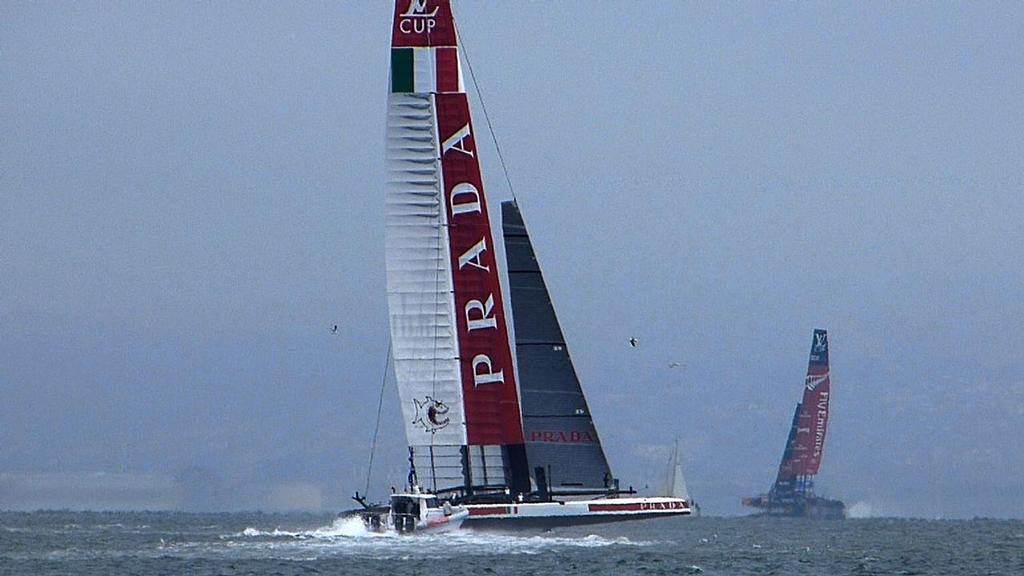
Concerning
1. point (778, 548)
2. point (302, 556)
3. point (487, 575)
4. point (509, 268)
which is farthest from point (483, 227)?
point (778, 548)

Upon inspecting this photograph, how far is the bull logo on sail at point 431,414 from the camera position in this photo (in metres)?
60.2

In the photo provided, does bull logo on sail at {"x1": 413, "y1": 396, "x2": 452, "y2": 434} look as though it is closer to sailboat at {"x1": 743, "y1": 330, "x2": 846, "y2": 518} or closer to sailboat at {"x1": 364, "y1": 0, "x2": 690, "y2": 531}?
sailboat at {"x1": 364, "y1": 0, "x2": 690, "y2": 531}

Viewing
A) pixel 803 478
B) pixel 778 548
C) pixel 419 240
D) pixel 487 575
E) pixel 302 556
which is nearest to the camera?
pixel 487 575

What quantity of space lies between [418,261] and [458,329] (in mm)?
2571

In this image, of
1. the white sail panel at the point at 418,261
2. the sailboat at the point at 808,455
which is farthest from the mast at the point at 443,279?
the sailboat at the point at 808,455

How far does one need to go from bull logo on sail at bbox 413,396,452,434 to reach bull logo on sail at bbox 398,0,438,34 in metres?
11.9

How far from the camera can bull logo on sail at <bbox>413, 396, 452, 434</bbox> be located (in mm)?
60156

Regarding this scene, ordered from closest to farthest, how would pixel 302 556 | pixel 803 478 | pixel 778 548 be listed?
pixel 302 556 → pixel 778 548 → pixel 803 478

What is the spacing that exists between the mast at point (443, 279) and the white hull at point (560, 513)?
2.93 meters

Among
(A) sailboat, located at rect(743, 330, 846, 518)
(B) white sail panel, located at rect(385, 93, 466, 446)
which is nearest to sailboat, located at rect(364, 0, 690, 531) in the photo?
(B) white sail panel, located at rect(385, 93, 466, 446)

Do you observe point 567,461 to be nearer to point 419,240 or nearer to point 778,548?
point 419,240

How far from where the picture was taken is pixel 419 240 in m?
59.8

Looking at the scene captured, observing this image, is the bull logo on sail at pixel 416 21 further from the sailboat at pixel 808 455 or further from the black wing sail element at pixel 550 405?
the sailboat at pixel 808 455

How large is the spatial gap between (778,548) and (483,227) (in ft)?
75.2
